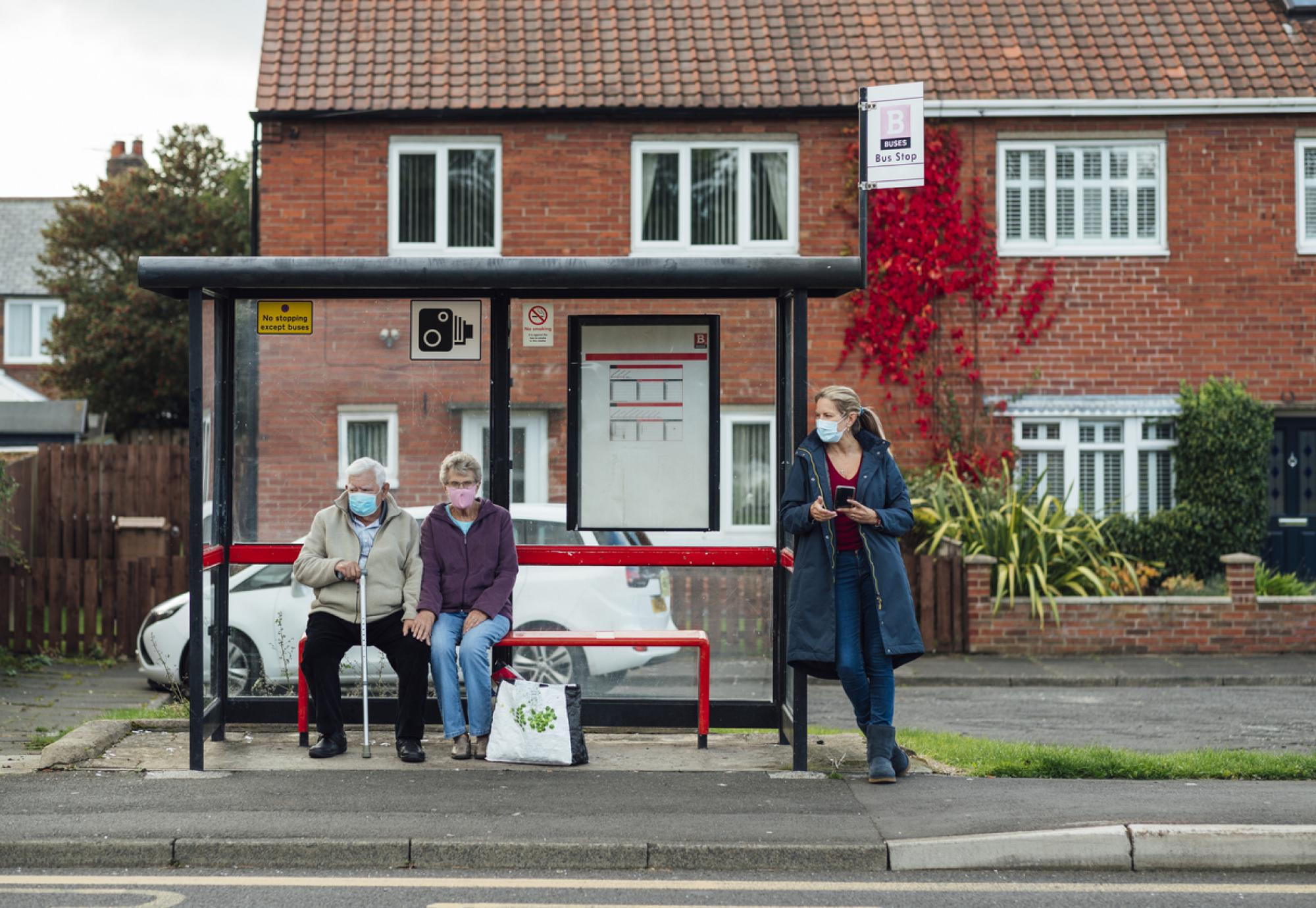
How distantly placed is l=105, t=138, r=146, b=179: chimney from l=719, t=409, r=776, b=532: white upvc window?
37.3 meters

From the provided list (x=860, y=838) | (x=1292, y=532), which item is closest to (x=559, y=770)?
(x=860, y=838)

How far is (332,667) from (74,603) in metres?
7.47

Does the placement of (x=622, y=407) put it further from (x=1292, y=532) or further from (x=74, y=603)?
(x=1292, y=532)

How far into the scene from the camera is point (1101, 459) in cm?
1761

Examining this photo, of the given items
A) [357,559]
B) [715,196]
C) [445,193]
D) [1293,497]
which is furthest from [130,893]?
[1293,497]

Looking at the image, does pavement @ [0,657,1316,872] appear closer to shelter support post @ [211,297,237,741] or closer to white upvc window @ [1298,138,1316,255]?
shelter support post @ [211,297,237,741]

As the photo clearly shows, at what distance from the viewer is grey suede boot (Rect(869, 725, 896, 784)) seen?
23.5 ft

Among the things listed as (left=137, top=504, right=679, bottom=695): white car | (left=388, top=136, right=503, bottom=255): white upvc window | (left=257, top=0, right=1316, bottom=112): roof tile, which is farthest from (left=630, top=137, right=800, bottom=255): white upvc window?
(left=137, top=504, right=679, bottom=695): white car

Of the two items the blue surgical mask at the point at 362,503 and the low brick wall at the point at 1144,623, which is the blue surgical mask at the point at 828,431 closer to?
the blue surgical mask at the point at 362,503

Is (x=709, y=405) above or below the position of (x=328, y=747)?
above

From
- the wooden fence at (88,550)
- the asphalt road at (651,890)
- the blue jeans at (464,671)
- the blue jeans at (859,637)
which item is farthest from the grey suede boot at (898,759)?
the wooden fence at (88,550)

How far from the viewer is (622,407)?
27.3ft

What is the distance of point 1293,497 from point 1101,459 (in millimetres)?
2328

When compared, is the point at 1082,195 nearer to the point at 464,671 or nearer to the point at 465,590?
the point at 465,590
